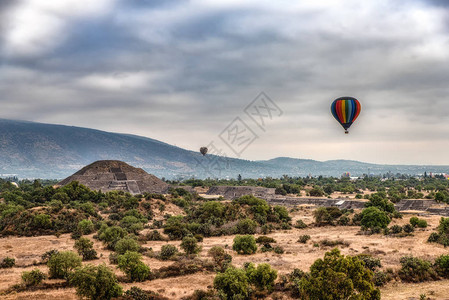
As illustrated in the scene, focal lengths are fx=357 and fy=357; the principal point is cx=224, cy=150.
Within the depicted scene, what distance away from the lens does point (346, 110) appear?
54.9 meters

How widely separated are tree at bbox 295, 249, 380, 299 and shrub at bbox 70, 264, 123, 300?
41.6ft

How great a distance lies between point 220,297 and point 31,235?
3826 centimetres

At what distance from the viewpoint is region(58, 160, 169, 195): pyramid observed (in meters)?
101

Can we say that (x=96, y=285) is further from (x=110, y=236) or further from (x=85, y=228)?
(x=85, y=228)

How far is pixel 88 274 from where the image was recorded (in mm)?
23953

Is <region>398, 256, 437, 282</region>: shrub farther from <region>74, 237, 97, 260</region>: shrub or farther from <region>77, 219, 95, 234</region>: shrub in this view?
<region>77, 219, 95, 234</region>: shrub

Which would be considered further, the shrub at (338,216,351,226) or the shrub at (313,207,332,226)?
the shrub at (313,207,332,226)

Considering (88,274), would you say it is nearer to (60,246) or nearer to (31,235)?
(60,246)

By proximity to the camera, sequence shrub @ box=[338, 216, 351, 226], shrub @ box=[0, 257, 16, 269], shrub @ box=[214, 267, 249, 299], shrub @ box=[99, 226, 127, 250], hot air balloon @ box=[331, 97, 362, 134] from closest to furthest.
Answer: shrub @ box=[214, 267, 249, 299], shrub @ box=[0, 257, 16, 269], shrub @ box=[99, 226, 127, 250], hot air balloon @ box=[331, 97, 362, 134], shrub @ box=[338, 216, 351, 226]

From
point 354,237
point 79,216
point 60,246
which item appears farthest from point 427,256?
point 79,216

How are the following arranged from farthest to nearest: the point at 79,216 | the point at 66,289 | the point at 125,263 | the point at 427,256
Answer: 1. the point at 79,216
2. the point at 427,256
3. the point at 125,263
4. the point at 66,289

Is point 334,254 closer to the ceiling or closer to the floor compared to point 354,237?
closer to the ceiling

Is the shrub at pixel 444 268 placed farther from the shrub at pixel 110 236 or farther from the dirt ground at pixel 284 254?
the shrub at pixel 110 236

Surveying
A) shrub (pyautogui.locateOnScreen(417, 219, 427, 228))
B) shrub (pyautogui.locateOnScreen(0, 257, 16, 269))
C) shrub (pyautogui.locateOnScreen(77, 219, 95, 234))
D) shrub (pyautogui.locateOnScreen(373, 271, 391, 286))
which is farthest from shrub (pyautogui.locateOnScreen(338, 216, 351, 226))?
shrub (pyautogui.locateOnScreen(0, 257, 16, 269))
